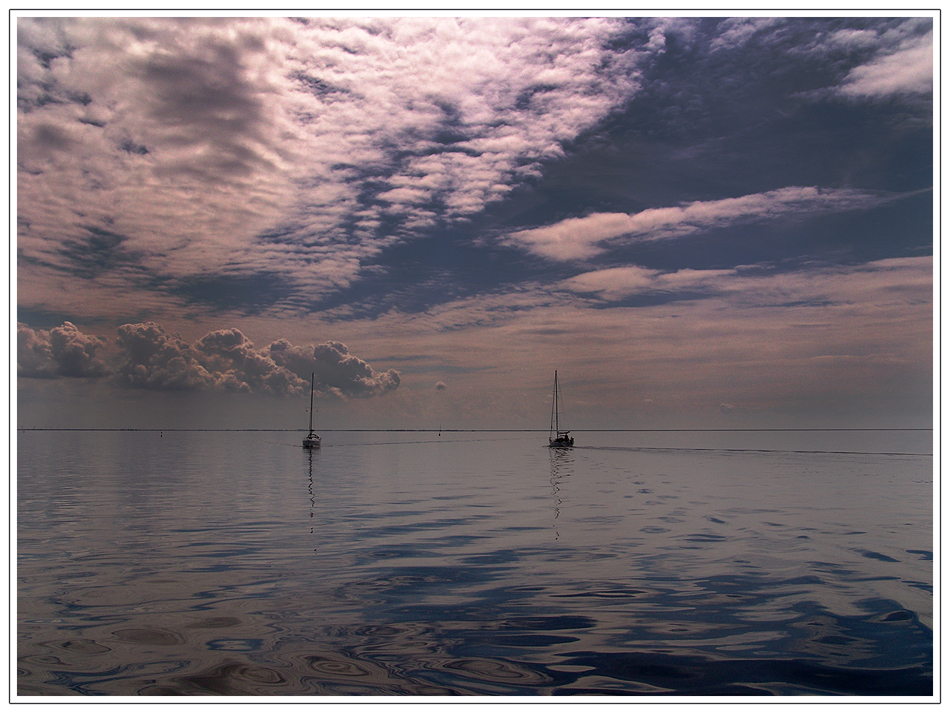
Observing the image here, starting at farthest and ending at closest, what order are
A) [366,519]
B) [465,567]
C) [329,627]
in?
[366,519]
[465,567]
[329,627]

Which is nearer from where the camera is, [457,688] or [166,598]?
[457,688]

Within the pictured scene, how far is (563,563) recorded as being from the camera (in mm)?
20688

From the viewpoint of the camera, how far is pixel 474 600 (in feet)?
53.4

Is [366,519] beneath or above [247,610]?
beneath

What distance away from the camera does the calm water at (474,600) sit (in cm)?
1162

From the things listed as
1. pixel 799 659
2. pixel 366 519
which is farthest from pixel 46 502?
pixel 799 659

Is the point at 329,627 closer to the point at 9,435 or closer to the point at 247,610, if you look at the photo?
the point at 247,610

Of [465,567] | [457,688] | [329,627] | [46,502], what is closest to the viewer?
[457,688]

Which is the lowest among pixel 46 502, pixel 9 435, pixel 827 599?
pixel 46 502

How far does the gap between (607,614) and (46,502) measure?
125 ft

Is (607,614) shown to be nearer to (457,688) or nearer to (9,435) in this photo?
(457,688)

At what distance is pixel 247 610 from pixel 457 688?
7.04 m

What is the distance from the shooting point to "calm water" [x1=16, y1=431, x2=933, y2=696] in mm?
11617

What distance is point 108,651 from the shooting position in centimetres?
1272
